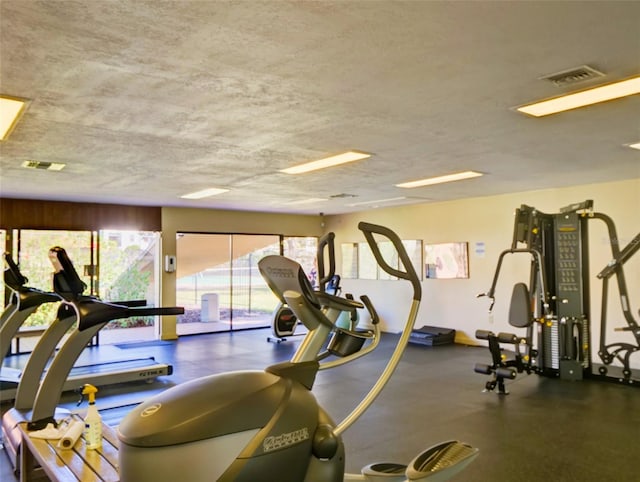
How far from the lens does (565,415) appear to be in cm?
432

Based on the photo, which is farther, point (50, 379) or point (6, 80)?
point (50, 379)

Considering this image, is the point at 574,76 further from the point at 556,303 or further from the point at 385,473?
the point at 556,303

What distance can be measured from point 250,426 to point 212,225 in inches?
314

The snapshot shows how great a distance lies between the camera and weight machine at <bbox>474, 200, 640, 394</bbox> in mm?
5363

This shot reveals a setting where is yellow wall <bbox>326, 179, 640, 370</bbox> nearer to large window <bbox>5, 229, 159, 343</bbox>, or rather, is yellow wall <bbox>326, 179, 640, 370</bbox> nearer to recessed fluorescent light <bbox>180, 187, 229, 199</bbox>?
recessed fluorescent light <bbox>180, 187, 229, 199</bbox>

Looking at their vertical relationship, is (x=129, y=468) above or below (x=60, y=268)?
below

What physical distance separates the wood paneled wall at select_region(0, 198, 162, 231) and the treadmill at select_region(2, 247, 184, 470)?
5155 mm

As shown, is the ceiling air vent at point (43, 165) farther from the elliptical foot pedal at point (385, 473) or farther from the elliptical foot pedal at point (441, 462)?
the elliptical foot pedal at point (441, 462)

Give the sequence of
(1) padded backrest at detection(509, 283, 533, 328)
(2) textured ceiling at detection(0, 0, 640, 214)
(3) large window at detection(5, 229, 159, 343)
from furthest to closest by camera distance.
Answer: (3) large window at detection(5, 229, 159, 343) < (1) padded backrest at detection(509, 283, 533, 328) < (2) textured ceiling at detection(0, 0, 640, 214)

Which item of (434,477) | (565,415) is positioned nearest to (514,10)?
(434,477)

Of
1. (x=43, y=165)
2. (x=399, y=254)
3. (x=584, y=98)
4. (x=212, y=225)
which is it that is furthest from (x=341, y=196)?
(x=399, y=254)

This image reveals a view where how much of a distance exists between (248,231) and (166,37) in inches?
312

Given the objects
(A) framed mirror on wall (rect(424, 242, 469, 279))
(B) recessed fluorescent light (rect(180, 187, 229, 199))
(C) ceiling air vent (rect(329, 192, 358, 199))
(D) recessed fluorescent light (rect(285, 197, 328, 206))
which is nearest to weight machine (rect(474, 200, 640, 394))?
(A) framed mirror on wall (rect(424, 242, 469, 279))

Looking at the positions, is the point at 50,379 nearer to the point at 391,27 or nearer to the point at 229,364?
the point at 391,27
